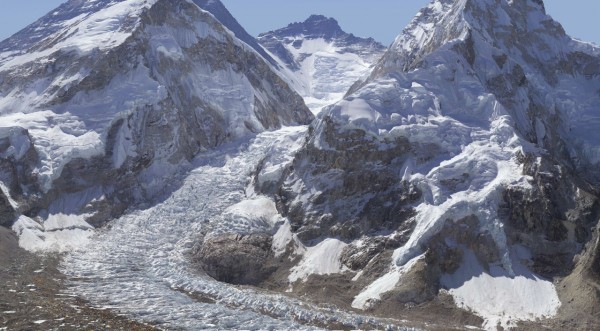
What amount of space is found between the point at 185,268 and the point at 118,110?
3100 cm

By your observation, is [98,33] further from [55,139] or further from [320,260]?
[320,260]

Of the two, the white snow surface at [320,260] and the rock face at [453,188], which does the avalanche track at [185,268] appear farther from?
the rock face at [453,188]

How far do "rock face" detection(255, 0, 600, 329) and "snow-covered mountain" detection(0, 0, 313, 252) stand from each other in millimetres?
20910

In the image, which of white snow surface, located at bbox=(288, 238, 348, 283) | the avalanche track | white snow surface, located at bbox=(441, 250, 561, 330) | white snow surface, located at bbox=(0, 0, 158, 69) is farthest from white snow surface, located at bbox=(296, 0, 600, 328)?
white snow surface, located at bbox=(0, 0, 158, 69)

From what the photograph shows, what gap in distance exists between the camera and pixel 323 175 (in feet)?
274

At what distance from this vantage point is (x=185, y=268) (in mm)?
75875

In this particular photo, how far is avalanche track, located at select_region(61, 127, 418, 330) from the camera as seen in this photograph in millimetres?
61875

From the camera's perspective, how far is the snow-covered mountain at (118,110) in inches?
3469

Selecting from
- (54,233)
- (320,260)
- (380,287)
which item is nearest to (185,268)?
(320,260)

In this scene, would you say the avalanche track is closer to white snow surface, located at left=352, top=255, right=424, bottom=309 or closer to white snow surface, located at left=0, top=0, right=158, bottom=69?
white snow surface, located at left=352, top=255, right=424, bottom=309

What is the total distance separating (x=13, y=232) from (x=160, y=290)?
20288 mm

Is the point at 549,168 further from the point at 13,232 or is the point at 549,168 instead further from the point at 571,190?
the point at 13,232

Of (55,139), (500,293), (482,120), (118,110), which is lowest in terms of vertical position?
(500,293)

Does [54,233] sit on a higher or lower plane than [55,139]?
lower
